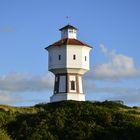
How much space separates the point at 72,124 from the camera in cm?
3638

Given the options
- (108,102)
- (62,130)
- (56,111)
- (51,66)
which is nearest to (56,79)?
(51,66)

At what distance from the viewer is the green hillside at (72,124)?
3425 centimetres

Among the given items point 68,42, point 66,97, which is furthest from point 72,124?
point 68,42

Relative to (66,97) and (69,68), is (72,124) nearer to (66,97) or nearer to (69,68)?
(66,97)

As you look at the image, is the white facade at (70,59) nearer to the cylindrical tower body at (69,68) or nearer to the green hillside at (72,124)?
the cylindrical tower body at (69,68)

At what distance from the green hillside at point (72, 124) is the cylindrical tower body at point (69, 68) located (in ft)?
64.0

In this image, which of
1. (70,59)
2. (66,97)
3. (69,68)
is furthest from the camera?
(70,59)

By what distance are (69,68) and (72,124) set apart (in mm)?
24658

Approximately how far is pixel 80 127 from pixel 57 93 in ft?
85.1

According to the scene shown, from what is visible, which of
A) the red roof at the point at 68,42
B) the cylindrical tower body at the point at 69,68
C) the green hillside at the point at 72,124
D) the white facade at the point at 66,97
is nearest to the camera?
the green hillside at the point at 72,124

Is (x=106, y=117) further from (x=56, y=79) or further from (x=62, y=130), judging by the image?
(x=56, y=79)

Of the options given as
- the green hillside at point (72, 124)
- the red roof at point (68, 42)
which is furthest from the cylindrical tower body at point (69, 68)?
the green hillside at point (72, 124)

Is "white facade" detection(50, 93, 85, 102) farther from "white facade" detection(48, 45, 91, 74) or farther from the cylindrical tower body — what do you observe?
"white facade" detection(48, 45, 91, 74)

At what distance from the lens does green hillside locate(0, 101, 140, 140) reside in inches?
1348
